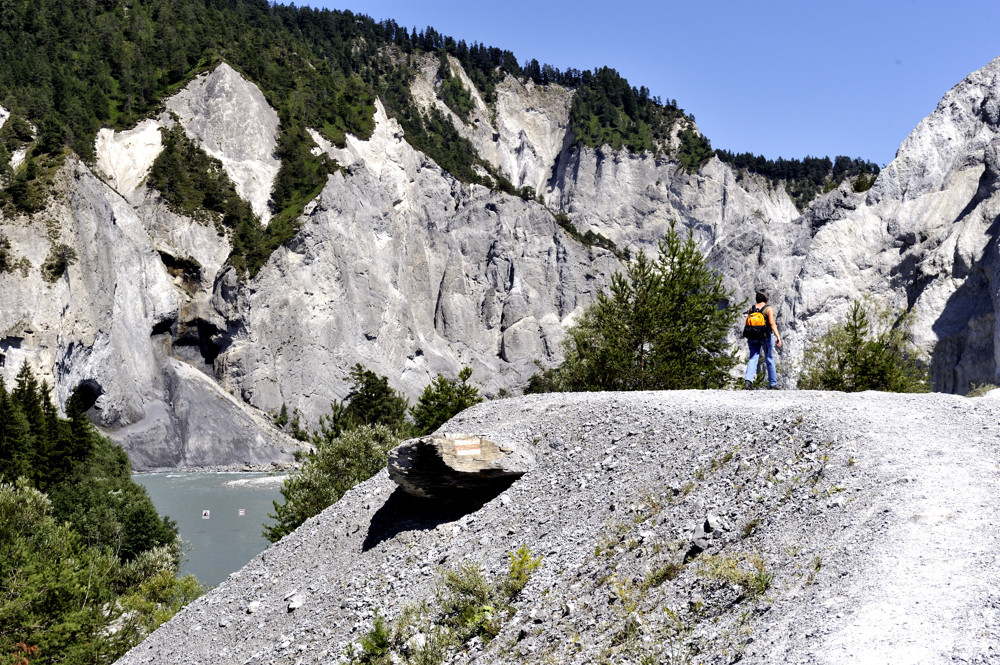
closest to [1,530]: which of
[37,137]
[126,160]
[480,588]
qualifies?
[480,588]

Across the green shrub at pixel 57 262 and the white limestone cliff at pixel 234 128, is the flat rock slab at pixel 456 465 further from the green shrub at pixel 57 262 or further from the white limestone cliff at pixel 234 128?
the white limestone cliff at pixel 234 128

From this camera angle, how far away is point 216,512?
5900 centimetres

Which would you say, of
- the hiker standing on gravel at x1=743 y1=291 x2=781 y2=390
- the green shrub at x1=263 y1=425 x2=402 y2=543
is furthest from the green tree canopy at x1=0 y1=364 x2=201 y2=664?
the hiker standing on gravel at x1=743 y1=291 x2=781 y2=390

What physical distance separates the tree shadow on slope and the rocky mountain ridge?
46.2m

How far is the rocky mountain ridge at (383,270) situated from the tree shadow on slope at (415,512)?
46221 millimetres

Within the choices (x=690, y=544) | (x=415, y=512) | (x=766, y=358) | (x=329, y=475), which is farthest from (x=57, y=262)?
(x=690, y=544)

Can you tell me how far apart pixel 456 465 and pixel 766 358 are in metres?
7.07

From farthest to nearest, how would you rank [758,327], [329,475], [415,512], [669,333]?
1. [329,475]
2. [669,333]
3. [758,327]
4. [415,512]

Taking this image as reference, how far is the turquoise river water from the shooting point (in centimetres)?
4581

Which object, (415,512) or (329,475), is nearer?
(415,512)

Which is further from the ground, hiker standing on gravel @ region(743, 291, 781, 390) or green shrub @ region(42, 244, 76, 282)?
green shrub @ region(42, 244, 76, 282)

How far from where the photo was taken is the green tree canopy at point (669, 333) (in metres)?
24.8

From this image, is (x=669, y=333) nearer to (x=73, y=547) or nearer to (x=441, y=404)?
(x=441, y=404)

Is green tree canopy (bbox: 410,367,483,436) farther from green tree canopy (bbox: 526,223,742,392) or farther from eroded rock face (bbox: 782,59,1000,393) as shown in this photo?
eroded rock face (bbox: 782,59,1000,393)
